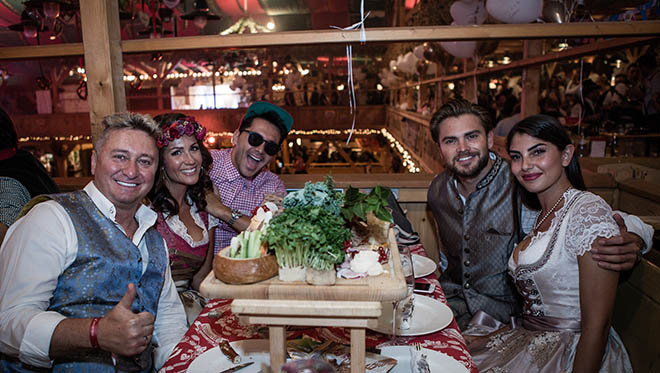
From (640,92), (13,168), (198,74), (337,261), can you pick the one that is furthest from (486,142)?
(198,74)

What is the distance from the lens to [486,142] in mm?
2428

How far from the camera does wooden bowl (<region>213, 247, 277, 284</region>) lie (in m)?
1.05

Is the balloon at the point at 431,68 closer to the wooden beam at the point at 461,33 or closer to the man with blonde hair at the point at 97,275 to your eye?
the wooden beam at the point at 461,33

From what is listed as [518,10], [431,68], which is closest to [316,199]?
[518,10]

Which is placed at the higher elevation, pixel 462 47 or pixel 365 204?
pixel 462 47

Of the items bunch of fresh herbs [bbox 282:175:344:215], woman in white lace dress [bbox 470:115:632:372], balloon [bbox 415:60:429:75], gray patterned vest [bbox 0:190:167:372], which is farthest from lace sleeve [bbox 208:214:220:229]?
balloon [bbox 415:60:429:75]

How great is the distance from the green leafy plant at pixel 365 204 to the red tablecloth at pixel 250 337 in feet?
1.55

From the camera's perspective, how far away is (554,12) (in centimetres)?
352

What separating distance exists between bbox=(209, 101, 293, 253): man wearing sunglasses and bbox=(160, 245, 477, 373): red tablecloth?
3.51 feet

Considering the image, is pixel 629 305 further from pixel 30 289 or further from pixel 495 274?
pixel 30 289

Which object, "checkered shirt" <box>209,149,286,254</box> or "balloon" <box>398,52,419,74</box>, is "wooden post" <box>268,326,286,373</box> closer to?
"checkered shirt" <box>209,149,286,254</box>

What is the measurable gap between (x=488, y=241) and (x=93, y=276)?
1.94 metres

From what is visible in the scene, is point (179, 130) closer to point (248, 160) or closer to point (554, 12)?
point (248, 160)

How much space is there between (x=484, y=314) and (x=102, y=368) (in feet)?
5.98
